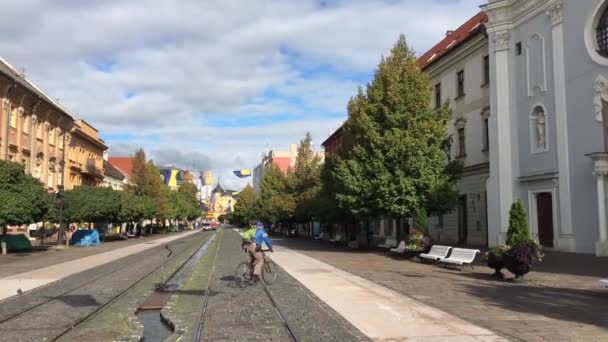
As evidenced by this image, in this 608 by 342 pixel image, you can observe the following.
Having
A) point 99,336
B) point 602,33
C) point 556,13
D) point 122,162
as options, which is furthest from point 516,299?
point 122,162

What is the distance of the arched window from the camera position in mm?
25475

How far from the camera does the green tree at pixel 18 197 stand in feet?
95.7

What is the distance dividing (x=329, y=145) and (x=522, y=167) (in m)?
48.9

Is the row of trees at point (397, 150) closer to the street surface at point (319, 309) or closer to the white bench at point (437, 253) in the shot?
the white bench at point (437, 253)

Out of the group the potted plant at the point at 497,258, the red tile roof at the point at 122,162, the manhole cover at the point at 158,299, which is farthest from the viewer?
the red tile roof at the point at 122,162

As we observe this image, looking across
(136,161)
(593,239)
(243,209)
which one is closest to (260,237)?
(593,239)

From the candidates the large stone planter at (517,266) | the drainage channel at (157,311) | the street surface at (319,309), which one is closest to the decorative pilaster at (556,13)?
the street surface at (319,309)

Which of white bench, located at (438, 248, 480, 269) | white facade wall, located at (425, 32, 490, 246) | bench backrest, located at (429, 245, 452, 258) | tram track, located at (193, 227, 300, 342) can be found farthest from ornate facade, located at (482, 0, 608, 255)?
tram track, located at (193, 227, 300, 342)

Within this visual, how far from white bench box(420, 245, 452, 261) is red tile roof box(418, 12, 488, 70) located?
55.9ft

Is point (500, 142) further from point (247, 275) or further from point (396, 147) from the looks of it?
point (247, 275)

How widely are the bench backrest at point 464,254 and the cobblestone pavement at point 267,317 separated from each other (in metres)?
6.97

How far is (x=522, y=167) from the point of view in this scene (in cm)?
3052

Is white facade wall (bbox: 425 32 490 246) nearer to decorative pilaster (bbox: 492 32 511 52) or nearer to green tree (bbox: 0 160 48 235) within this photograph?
decorative pilaster (bbox: 492 32 511 52)

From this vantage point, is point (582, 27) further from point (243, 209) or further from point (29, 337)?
point (243, 209)
